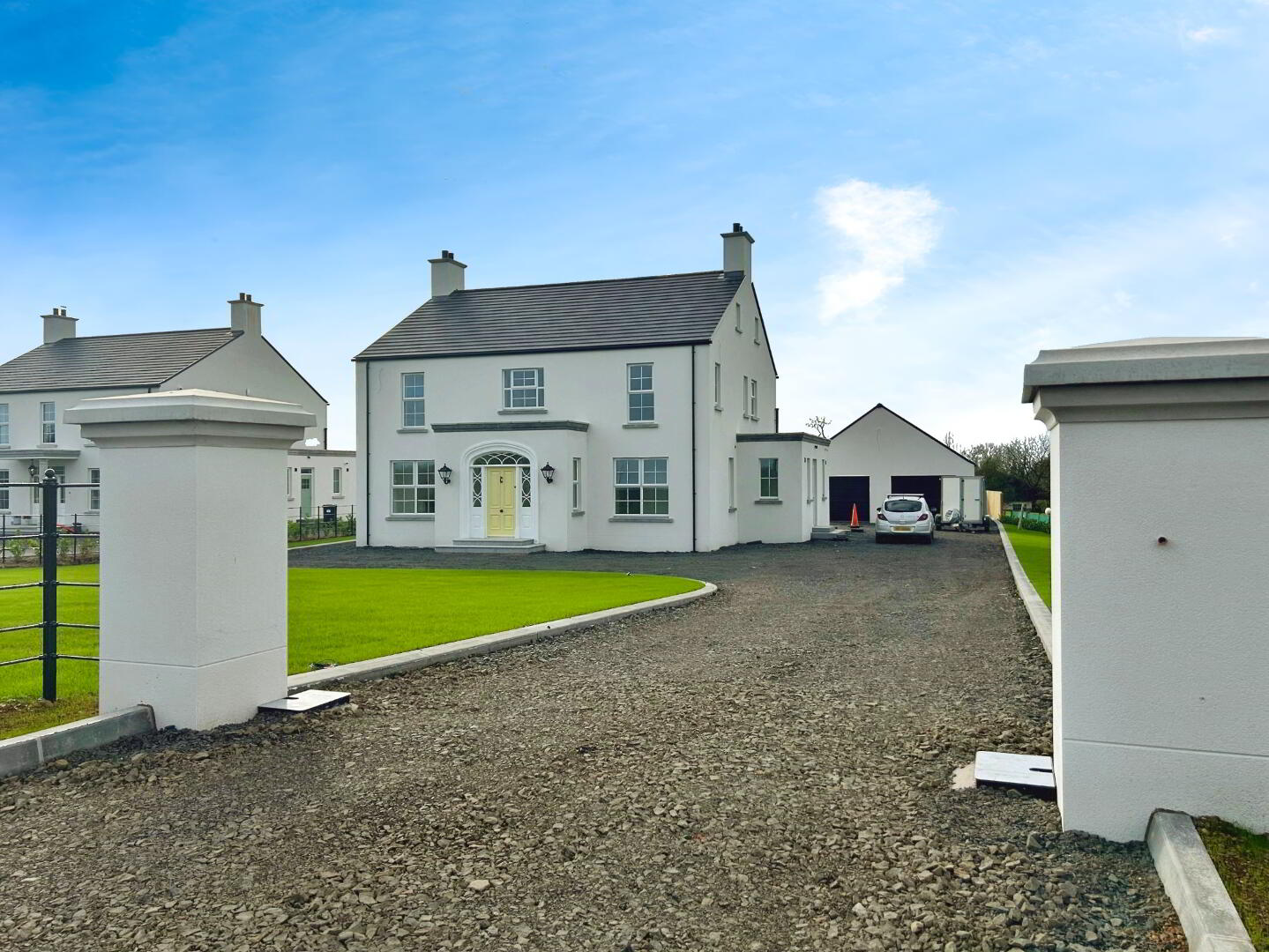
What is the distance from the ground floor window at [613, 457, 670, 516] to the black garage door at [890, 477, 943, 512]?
22.4 meters

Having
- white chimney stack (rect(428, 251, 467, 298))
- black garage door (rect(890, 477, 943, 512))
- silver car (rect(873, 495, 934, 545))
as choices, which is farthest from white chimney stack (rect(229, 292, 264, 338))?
black garage door (rect(890, 477, 943, 512))

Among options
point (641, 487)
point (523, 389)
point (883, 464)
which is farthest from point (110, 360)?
point (883, 464)

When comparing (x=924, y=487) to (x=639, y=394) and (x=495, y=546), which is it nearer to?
(x=639, y=394)

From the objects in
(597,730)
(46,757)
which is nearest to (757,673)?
(597,730)

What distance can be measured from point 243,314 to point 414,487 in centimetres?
1585

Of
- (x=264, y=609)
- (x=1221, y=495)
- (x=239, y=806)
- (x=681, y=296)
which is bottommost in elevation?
(x=239, y=806)

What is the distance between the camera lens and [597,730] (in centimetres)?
625

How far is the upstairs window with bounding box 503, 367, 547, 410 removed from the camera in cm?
2877

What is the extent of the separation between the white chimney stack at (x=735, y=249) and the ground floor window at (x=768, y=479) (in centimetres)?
624

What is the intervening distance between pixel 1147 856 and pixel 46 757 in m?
6.00

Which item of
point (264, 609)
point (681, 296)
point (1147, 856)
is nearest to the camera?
point (1147, 856)

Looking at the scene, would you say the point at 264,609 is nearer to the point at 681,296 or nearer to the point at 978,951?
the point at 978,951

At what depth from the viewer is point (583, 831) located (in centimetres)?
445

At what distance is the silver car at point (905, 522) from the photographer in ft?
96.4
